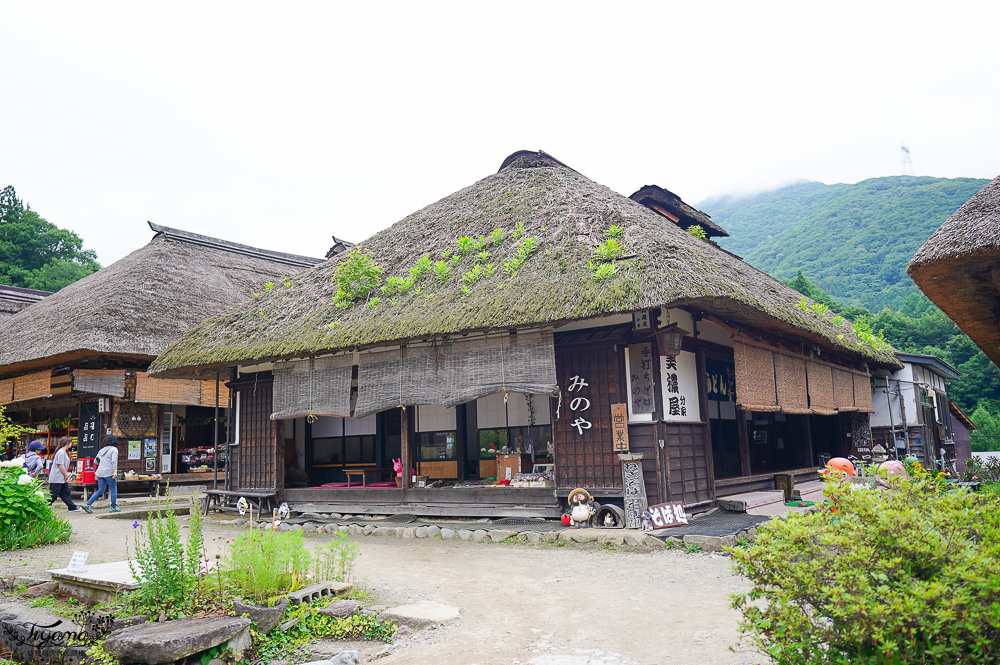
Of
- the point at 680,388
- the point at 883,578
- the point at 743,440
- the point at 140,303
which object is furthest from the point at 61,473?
the point at 883,578

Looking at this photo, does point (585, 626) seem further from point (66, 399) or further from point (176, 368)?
point (66, 399)

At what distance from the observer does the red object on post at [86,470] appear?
597 inches

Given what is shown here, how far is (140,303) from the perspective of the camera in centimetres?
1609

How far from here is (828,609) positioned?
2744 mm

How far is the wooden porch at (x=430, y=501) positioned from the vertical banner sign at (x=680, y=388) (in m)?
2.02

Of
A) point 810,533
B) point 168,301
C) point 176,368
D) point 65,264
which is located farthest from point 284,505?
point 65,264

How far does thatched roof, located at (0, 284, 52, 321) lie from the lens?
72.1 feet

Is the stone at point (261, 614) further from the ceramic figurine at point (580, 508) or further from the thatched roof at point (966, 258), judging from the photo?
the thatched roof at point (966, 258)

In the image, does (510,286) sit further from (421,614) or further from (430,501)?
(421,614)

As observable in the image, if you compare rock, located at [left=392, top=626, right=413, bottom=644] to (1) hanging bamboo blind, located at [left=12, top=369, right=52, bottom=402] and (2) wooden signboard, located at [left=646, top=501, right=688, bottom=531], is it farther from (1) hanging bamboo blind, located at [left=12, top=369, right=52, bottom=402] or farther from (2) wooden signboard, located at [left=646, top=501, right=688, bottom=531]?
(1) hanging bamboo blind, located at [left=12, top=369, right=52, bottom=402]

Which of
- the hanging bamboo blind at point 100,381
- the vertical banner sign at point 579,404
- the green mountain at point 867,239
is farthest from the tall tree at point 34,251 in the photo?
the green mountain at point 867,239

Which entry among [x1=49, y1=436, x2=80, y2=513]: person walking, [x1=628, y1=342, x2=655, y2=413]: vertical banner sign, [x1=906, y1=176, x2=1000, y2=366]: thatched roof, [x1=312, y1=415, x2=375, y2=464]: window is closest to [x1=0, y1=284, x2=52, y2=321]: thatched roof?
[x1=49, y1=436, x2=80, y2=513]: person walking

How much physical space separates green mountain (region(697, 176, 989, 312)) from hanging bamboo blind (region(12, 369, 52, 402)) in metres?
42.9

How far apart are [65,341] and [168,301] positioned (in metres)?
2.57
